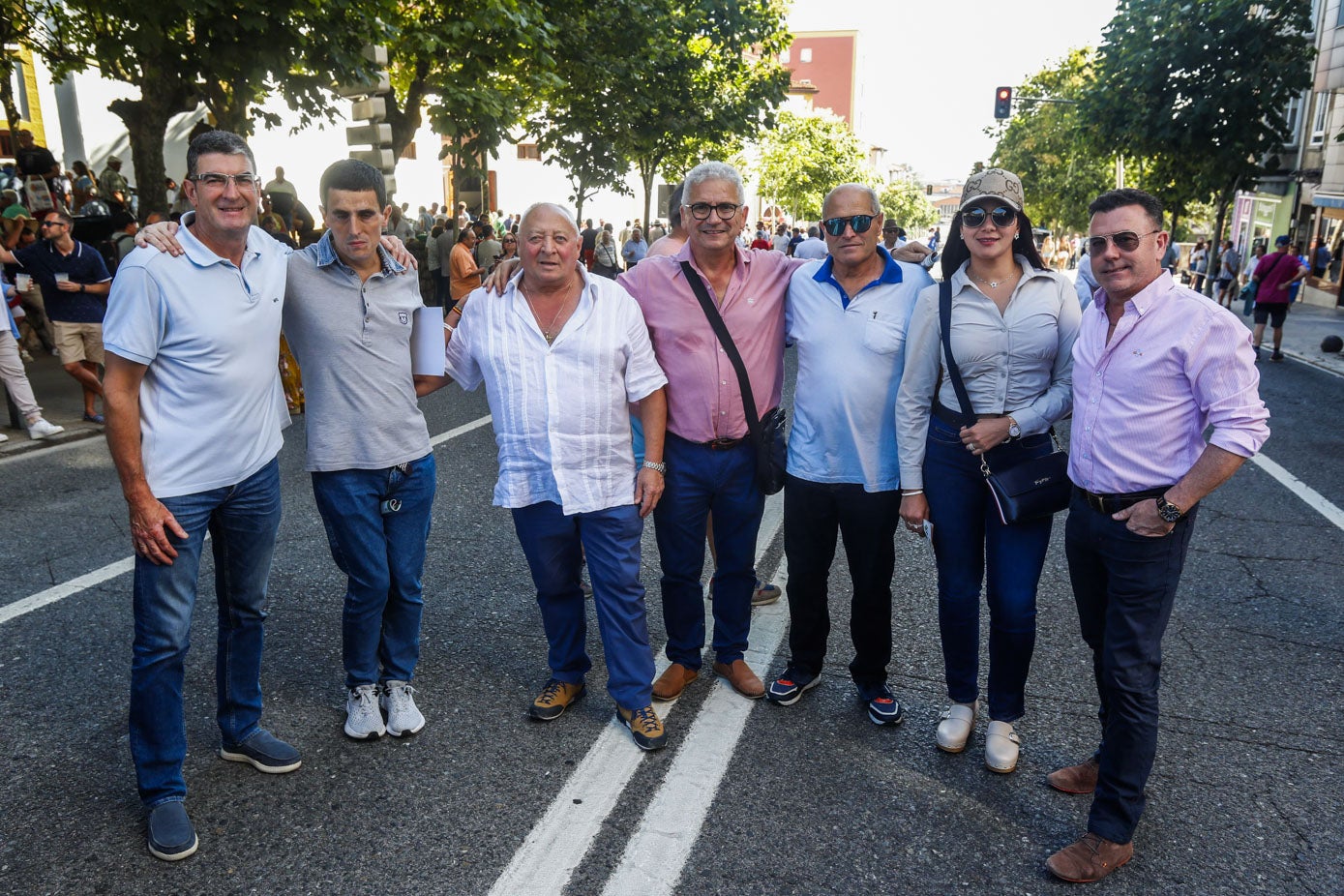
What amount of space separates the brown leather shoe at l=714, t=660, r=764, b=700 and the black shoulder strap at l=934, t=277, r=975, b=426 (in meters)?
1.34

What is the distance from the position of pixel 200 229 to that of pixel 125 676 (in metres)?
2.05

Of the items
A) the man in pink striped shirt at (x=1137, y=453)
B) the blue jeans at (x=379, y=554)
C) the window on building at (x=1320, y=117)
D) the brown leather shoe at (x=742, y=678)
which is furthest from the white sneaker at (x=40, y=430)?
the window on building at (x=1320, y=117)

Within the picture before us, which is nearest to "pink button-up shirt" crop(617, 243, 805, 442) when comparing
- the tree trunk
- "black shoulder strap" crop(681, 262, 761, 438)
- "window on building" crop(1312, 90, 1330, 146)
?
"black shoulder strap" crop(681, 262, 761, 438)

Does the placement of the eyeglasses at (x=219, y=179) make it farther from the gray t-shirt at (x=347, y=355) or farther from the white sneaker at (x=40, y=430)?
the white sneaker at (x=40, y=430)

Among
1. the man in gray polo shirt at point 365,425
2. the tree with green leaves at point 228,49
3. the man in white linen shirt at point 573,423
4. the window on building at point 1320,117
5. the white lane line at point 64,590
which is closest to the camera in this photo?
the man in gray polo shirt at point 365,425

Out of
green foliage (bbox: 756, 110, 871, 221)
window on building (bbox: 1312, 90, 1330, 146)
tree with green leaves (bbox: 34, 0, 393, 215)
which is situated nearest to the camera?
tree with green leaves (bbox: 34, 0, 393, 215)

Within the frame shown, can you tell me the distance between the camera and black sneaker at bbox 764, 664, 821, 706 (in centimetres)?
387

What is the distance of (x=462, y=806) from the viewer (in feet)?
10.4

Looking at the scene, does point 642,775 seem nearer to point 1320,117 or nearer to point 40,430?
point 40,430

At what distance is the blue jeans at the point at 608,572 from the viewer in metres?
3.61

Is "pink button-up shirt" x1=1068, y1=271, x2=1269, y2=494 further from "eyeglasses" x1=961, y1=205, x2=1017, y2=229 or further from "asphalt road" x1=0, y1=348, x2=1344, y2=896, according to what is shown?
"asphalt road" x1=0, y1=348, x2=1344, y2=896

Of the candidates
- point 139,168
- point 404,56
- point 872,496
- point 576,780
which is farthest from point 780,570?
point 404,56

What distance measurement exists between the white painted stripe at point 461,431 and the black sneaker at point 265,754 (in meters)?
5.01

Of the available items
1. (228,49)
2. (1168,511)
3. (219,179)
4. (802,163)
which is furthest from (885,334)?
(802,163)
